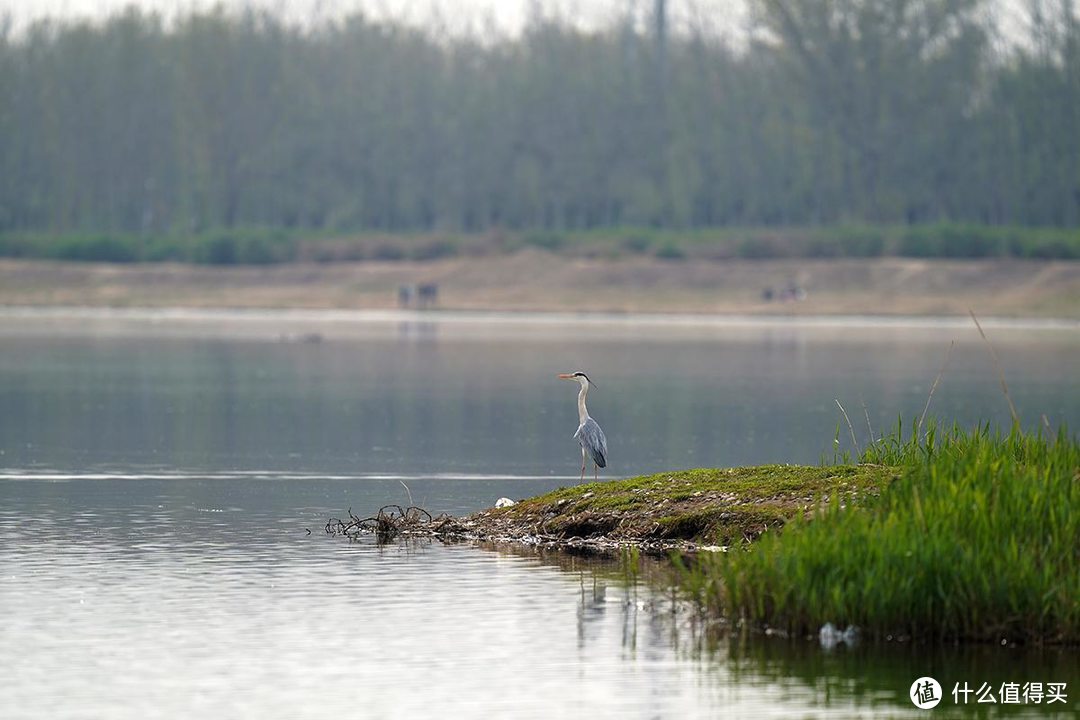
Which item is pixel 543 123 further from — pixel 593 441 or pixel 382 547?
pixel 382 547

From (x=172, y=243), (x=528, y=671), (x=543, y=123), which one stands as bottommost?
(x=528, y=671)

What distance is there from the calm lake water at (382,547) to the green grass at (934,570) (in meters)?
0.27

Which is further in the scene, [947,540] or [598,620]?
[598,620]

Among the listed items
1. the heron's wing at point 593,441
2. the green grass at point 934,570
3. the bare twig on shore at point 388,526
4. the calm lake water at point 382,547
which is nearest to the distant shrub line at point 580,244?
the calm lake water at point 382,547

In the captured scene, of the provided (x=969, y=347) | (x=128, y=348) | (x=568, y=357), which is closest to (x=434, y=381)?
(x=568, y=357)

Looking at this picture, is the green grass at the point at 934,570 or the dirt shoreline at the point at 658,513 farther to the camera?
the dirt shoreline at the point at 658,513

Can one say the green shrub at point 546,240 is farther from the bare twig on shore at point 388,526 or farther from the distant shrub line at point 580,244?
the bare twig on shore at point 388,526

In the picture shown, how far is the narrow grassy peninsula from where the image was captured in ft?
60.4

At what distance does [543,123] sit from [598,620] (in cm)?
10501

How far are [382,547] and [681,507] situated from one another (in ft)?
9.32

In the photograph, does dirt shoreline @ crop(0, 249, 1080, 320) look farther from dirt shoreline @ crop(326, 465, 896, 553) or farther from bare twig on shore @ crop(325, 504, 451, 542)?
bare twig on shore @ crop(325, 504, 451, 542)

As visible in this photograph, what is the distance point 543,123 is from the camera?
11950cm

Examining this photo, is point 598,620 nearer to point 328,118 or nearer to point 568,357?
point 568,357

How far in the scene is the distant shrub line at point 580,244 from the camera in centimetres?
9269
